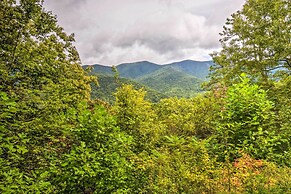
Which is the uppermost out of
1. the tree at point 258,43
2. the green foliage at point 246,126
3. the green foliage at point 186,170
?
the tree at point 258,43

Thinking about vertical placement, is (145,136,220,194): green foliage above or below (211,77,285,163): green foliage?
below

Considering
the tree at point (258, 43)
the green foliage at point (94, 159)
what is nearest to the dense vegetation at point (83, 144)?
the green foliage at point (94, 159)

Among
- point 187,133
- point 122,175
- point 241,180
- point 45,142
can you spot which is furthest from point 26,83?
point 187,133

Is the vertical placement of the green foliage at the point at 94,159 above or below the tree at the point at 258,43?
below

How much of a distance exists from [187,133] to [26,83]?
1124 centimetres

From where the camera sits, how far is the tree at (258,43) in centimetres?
1277

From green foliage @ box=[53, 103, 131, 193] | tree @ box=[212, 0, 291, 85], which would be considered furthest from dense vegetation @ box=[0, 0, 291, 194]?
tree @ box=[212, 0, 291, 85]

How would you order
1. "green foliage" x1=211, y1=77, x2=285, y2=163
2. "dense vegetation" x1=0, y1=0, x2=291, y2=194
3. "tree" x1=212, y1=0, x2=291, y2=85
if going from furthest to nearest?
"tree" x1=212, y1=0, x2=291, y2=85, "green foliage" x1=211, y1=77, x2=285, y2=163, "dense vegetation" x1=0, y1=0, x2=291, y2=194

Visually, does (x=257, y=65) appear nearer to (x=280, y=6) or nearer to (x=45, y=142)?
(x=280, y=6)

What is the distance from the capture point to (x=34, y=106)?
22.5 ft

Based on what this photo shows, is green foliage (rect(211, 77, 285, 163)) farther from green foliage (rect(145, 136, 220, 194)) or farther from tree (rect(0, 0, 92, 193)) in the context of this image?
tree (rect(0, 0, 92, 193))

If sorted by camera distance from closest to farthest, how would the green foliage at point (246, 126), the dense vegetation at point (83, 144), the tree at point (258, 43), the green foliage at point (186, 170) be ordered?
the dense vegetation at point (83, 144) → the green foliage at point (186, 170) → the green foliage at point (246, 126) → the tree at point (258, 43)

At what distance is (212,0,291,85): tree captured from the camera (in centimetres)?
1277

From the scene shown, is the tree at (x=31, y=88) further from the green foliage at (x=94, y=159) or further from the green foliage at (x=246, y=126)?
the green foliage at (x=246, y=126)
